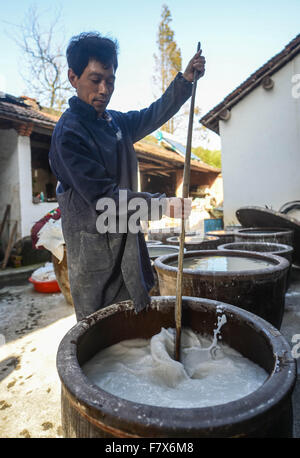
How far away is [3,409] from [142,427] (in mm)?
1972

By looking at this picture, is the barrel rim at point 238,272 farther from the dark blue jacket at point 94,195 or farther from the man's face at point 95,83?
the man's face at point 95,83

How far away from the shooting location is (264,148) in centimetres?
927

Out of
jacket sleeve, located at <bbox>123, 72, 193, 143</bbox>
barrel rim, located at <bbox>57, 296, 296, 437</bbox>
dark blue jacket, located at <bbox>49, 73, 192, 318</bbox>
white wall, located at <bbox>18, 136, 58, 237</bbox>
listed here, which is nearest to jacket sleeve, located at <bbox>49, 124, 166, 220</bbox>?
dark blue jacket, located at <bbox>49, 73, 192, 318</bbox>

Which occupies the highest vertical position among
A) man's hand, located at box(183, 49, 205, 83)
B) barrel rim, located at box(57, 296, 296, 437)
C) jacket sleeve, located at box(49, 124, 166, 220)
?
man's hand, located at box(183, 49, 205, 83)

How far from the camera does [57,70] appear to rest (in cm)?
1689

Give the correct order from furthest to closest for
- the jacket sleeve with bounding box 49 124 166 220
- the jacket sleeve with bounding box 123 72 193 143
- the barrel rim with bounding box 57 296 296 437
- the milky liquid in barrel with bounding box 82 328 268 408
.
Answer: the jacket sleeve with bounding box 123 72 193 143, the jacket sleeve with bounding box 49 124 166 220, the milky liquid in barrel with bounding box 82 328 268 408, the barrel rim with bounding box 57 296 296 437

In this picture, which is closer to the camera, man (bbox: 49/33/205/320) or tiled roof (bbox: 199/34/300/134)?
man (bbox: 49/33/205/320)

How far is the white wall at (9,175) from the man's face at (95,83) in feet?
23.2

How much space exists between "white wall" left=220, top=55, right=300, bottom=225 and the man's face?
8.41 m

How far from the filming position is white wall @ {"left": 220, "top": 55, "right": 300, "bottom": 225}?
8.69 meters

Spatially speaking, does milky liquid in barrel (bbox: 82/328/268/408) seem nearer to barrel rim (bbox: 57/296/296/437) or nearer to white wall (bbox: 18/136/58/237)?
barrel rim (bbox: 57/296/296/437)

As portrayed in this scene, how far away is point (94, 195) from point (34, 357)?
230 centimetres

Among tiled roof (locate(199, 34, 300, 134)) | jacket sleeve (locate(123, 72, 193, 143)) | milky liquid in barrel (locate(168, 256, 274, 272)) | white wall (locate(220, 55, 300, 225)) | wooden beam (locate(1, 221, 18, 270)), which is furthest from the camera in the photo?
white wall (locate(220, 55, 300, 225))

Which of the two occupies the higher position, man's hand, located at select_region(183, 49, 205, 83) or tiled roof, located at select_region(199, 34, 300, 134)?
tiled roof, located at select_region(199, 34, 300, 134)
